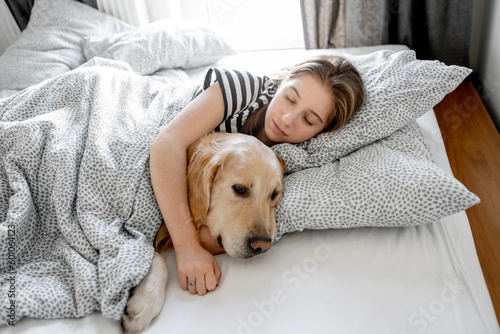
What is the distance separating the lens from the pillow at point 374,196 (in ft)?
4.11

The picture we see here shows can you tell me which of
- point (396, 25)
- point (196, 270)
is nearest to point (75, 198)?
point (196, 270)

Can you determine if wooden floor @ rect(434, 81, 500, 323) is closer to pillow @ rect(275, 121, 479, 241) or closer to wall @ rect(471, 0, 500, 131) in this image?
wall @ rect(471, 0, 500, 131)

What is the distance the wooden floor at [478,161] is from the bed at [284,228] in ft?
0.57

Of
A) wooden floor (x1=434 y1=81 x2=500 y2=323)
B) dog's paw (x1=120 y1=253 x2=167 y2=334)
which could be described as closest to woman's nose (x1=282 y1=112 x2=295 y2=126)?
dog's paw (x1=120 y1=253 x2=167 y2=334)

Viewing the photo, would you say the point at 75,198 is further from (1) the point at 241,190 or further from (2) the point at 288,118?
(2) the point at 288,118

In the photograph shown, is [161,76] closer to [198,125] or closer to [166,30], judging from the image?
[166,30]

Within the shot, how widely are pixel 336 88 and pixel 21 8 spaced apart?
294cm

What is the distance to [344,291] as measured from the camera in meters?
1.17

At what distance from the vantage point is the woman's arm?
1.24 m

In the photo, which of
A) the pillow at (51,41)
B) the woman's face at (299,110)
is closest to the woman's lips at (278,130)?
the woman's face at (299,110)

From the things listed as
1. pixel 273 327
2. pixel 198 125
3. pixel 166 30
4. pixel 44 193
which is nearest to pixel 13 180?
pixel 44 193

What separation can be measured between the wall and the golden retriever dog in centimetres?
169

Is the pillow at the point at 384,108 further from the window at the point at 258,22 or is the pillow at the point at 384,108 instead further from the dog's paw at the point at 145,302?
the window at the point at 258,22

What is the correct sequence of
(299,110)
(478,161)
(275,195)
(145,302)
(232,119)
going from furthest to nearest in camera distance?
(478,161) → (232,119) → (299,110) → (275,195) → (145,302)
